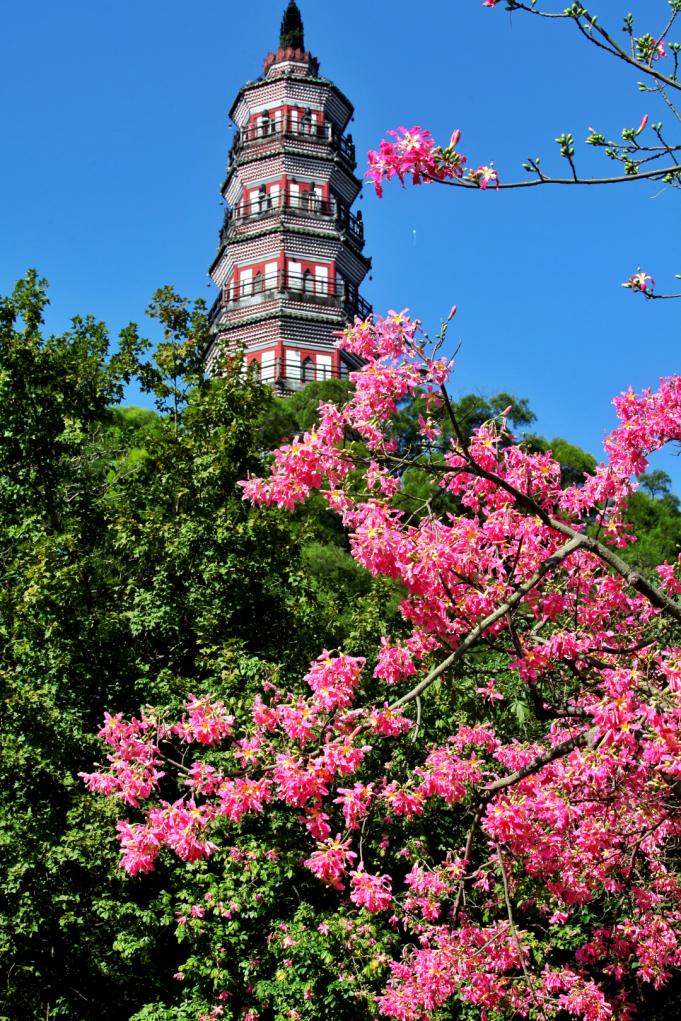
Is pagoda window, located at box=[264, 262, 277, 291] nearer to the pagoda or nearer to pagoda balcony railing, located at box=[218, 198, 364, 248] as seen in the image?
the pagoda

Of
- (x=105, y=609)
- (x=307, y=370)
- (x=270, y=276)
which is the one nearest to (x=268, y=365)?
(x=307, y=370)

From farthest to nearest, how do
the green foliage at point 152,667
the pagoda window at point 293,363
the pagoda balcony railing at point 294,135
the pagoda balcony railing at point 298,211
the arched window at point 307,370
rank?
the pagoda balcony railing at point 294,135
the pagoda balcony railing at point 298,211
the pagoda window at point 293,363
the arched window at point 307,370
the green foliage at point 152,667

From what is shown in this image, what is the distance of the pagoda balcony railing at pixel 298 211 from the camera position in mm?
42406

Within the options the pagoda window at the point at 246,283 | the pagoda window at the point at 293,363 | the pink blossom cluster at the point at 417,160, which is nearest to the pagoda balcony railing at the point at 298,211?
the pagoda window at the point at 246,283

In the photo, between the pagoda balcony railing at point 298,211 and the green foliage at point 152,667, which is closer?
the green foliage at point 152,667

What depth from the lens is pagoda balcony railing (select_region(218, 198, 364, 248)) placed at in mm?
42406

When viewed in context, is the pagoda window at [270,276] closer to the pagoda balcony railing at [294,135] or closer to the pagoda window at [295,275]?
the pagoda window at [295,275]

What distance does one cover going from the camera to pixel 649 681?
18.7 ft

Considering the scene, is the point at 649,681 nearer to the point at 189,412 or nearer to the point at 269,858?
the point at 269,858

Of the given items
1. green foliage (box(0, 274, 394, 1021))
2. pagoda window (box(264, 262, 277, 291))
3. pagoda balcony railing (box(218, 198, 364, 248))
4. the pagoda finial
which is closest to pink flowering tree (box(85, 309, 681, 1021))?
green foliage (box(0, 274, 394, 1021))

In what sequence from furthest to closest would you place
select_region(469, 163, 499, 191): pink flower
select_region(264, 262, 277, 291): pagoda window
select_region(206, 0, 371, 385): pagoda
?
select_region(264, 262, 277, 291): pagoda window
select_region(206, 0, 371, 385): pagoda
select_region(469, 163, 499, 191): pink flower

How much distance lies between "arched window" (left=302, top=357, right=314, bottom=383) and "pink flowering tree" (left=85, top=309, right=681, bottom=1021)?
31.0 m

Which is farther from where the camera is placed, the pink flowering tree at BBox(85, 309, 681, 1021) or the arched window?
the arched window

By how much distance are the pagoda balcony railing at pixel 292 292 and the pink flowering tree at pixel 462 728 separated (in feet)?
108
